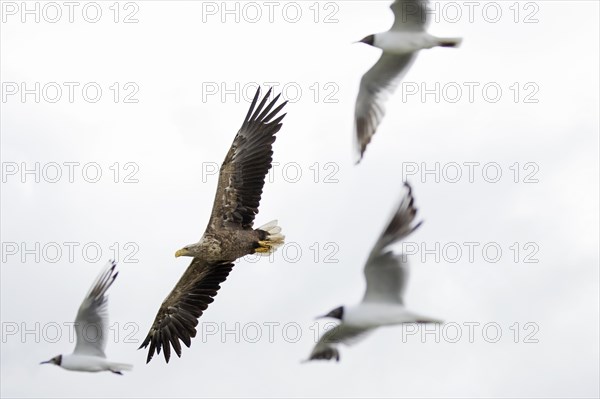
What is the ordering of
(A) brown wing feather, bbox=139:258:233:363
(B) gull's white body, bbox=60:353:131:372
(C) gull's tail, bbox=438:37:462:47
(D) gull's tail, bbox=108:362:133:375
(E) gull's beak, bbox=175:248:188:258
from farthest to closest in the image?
(B) gull's white body, bbox=60:353:131:372, (D) gull's tail, bbox=108:362:133:375, (A) brown wing feather, bbox=139:258:233:363, (E) gull's beak, bbox=175:248:188:258, (C) gull's tail, bbox=438:37:462:47

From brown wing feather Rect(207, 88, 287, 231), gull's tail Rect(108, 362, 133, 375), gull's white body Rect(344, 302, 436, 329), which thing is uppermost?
brown wing feather Rect(207, 88, 287, 231)

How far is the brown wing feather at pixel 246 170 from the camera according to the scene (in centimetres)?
2530

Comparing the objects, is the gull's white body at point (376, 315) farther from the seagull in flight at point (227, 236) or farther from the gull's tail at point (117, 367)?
the gull's tail at point (117, 367)

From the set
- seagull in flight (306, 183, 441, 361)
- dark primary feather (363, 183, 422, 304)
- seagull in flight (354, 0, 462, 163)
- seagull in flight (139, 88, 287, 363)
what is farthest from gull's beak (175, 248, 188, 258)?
dark primary feather (363, 183, 422, 304)

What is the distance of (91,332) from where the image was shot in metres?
29.9

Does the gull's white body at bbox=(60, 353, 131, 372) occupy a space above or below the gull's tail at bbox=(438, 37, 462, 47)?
below

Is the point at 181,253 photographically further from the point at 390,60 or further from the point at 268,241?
the point at 390,60

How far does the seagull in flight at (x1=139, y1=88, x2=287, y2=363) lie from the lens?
25.1m

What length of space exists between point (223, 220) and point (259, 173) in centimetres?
124

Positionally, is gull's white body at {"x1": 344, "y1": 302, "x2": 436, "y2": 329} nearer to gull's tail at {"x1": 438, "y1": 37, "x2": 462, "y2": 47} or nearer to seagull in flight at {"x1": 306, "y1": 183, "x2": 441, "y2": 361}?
seagull in flight at {"x1": 306, "y1": 183, "x2": 441, "y2": 361}

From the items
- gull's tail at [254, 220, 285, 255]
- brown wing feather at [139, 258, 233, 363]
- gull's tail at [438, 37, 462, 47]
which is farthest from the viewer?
brown wing feather at [139, 258, 233, 363]

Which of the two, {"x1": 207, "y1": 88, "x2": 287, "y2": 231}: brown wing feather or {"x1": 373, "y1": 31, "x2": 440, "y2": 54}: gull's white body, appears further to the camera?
{"x1": 207, "y1": 88, "x2": 287, "y2": 231}: brown wing feather

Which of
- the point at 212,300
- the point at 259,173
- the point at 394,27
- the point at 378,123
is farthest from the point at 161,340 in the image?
the point at 394,27

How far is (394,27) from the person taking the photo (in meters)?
24.3
